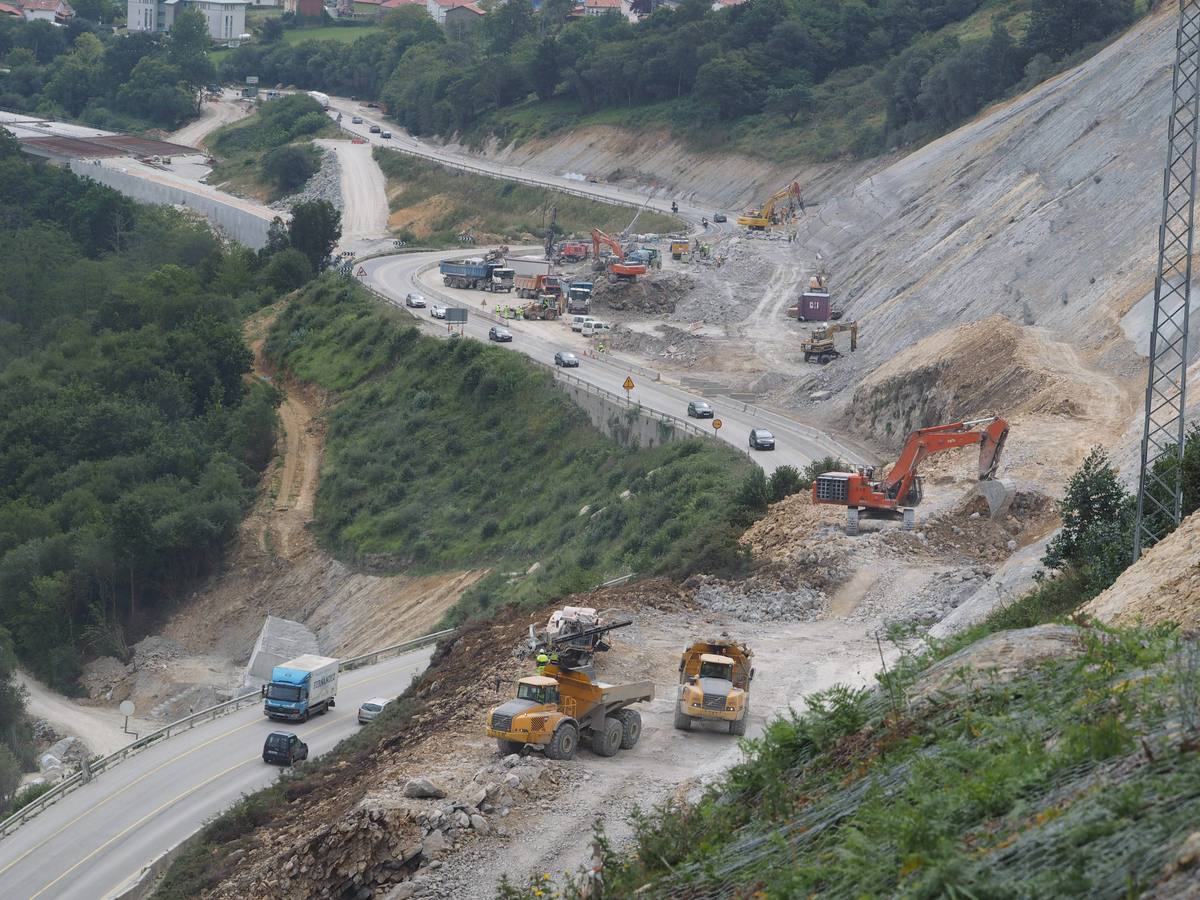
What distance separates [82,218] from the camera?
131375 millimetres

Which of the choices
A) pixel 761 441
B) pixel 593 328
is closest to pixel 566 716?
pixel 761 441

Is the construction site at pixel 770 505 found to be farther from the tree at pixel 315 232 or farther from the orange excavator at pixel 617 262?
the tree at pixel 315 232

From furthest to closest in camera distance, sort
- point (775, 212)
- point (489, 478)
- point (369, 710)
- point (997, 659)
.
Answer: point (775, 212) → point (489, 478) → point (369, 710) → point (997, 659)

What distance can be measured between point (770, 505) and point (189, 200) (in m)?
103

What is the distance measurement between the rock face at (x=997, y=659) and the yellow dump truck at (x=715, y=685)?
26.9 feet

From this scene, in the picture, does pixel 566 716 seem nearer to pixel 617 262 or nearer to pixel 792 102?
pixel 617 262

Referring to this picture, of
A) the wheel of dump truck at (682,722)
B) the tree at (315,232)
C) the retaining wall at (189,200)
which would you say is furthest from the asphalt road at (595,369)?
the wheel of dump truck at (682,722)

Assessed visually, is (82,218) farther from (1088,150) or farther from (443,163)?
(1088,150)

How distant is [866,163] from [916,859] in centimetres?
9920

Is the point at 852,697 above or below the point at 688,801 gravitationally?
above

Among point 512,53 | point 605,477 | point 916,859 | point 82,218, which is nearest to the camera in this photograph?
point 916,859

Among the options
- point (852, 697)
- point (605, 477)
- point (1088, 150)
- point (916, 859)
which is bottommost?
point (605, 477)

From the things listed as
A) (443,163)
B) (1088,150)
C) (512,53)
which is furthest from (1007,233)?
(512,53)

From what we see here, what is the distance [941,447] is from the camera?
4159 centimetres
